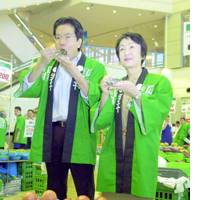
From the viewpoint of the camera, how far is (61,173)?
188cm

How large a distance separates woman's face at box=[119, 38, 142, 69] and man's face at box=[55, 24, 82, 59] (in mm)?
256

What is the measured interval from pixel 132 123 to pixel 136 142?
101 mm

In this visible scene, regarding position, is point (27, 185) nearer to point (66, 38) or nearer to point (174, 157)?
point (174, 157)

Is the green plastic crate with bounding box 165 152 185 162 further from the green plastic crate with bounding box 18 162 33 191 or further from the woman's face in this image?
the woman's face

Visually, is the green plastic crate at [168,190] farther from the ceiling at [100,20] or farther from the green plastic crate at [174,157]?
the ceiling at [100,20]

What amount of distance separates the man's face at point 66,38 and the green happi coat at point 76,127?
0.10m

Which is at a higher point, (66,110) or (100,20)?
(100,20)

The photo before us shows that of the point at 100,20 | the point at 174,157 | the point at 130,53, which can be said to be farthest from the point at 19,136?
the point at 100,20

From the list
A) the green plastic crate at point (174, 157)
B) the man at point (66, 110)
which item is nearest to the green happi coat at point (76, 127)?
the man at point (66, 110)

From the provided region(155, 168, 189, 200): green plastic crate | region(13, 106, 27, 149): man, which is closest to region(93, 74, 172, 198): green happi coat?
region(155, 168, 189, 200): green plastic crate

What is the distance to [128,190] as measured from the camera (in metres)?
1.79

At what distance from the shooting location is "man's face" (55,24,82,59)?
6.30 feet

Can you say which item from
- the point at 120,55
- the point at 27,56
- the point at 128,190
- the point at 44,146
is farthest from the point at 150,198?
the point at 27,56

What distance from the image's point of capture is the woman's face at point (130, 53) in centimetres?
188
